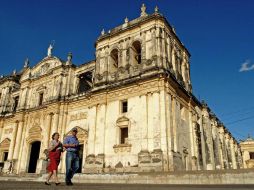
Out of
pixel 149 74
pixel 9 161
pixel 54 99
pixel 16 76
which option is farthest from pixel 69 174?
pixel 16 76

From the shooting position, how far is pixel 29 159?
23.3 meters

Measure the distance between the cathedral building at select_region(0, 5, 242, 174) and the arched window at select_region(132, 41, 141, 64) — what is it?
0.28 ft

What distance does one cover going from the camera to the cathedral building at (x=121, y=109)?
16.7 m

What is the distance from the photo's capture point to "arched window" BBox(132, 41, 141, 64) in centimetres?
2075

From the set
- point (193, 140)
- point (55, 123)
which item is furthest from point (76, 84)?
point (193, 140)

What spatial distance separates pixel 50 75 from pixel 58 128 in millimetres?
5911

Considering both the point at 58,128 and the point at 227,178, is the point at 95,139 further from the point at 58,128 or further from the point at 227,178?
the point at 227,178

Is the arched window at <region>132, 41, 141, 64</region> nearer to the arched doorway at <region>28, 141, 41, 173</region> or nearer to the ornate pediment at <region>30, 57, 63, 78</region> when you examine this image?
the ornate pediment at <region>30, 57, 63, 78</region>

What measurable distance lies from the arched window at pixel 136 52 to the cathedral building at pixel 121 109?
0.28ft

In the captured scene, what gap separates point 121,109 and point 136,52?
538cm

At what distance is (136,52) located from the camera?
21.2 meters

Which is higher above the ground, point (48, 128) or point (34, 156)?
point (48, 128)

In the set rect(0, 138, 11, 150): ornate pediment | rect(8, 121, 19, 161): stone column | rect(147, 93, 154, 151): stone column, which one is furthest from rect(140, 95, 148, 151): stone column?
rect(0, 138, 11, 150): ornate pediment

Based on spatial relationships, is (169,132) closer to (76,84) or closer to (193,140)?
(193,140)
